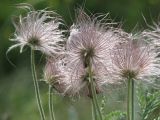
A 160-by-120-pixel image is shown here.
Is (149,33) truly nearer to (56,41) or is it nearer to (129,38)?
(129,38)

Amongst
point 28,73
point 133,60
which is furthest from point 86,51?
point 28,73

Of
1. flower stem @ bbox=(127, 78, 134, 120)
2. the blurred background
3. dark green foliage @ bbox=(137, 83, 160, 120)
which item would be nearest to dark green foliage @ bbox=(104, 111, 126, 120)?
dark green foliage @ bbox=(137, 83, 160, 120)

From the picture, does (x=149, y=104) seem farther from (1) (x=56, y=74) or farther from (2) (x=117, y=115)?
(1) (x=56, y=74)

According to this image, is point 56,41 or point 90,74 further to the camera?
point 56,41

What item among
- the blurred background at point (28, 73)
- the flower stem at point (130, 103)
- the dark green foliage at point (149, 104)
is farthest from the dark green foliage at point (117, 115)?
the blurred background at point (28, 73)

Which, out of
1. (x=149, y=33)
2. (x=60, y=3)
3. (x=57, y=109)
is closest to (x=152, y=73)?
(x=149, y=33)

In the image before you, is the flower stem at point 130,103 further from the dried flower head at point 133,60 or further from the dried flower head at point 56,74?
the dried flower head at point 56,74
